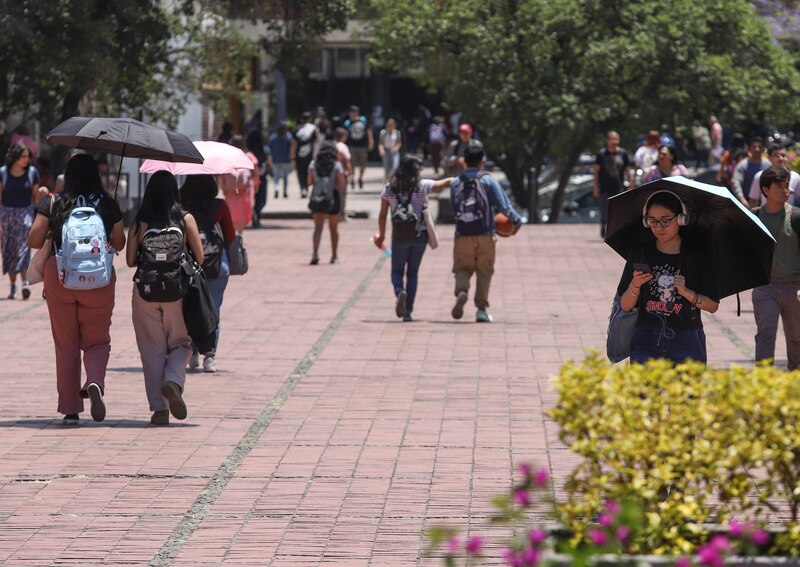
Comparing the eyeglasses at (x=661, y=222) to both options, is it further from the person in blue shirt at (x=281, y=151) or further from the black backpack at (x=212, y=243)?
the person in blue shirt at (x=281, y=151)

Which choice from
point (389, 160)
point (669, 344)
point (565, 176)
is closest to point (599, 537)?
point (669, 344)

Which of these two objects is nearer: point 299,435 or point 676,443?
point 676,443

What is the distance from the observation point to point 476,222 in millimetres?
14375

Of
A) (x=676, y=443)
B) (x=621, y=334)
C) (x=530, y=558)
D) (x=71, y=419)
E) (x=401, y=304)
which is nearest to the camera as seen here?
(x=530, y=558)

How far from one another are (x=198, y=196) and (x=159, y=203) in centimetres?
163

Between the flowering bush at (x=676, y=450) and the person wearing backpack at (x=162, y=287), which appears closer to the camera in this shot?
the flowering bush at (x=676, y=450)

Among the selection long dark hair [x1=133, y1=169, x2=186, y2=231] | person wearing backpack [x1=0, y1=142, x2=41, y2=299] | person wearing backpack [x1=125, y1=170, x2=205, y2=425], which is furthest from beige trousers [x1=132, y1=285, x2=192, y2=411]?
person wearing backpack [x1=0, y1=142, x2=41, y2=299]

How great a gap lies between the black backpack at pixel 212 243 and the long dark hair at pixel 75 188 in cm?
180

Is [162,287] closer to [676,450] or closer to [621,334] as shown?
[621,334]

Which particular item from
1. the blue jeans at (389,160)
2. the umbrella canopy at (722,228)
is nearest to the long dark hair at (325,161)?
the umbrella canopy at (722,228)

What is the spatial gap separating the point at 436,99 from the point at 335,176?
3614cm

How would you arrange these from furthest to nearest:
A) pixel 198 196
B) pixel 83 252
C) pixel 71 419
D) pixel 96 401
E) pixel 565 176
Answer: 1. pixel 565 176
2. pixel 198 196
3. pixel 71 419
4. pixel 96 401
5. pixel 83 252

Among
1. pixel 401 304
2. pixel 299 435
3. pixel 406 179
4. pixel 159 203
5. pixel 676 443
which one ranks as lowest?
pixel 401 304

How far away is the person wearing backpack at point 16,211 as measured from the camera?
1603cm
